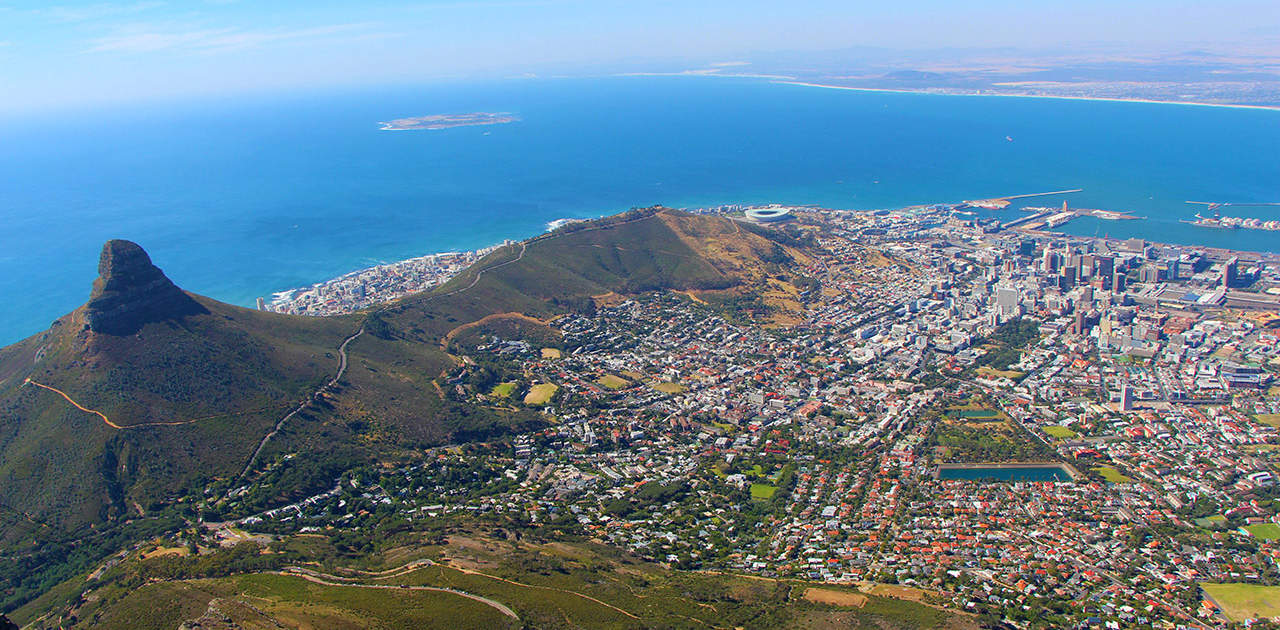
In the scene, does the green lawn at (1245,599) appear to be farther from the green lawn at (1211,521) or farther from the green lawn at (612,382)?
the green lawn at (612,382)

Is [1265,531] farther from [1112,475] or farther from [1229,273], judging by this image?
[1229,273]

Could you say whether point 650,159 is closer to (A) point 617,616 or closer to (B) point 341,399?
(B) point 341,399

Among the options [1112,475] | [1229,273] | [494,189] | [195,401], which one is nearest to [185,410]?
[195,401]

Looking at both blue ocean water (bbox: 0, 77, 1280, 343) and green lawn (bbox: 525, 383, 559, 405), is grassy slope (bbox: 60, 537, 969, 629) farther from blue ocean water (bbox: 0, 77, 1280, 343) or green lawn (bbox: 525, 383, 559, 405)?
blue ocean water (bbox: 0, 77, 1280, 343)

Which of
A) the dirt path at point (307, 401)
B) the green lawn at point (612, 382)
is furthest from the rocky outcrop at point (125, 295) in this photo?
the green lawn at point (612, 382)

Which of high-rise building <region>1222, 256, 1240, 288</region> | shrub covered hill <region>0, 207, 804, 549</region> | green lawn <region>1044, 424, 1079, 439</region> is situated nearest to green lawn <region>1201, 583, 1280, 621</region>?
green lawn <region>1044, 424, 1079, 439</region>
